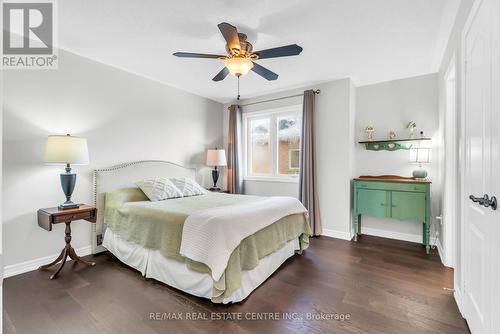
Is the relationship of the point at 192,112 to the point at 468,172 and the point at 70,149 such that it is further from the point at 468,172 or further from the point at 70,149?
the point at 468,172

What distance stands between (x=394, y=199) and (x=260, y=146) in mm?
2468

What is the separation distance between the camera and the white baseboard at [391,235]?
12.0 feet

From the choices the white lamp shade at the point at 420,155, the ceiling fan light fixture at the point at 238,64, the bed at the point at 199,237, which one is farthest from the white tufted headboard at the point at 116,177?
the white lamp shade at the point at 420,155

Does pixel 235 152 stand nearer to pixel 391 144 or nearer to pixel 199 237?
pixel 391 144

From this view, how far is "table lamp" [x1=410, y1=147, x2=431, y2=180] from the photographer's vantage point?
3418 mm

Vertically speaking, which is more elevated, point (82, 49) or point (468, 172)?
point (82, 49)

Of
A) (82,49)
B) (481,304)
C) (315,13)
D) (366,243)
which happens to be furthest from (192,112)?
(481,304)

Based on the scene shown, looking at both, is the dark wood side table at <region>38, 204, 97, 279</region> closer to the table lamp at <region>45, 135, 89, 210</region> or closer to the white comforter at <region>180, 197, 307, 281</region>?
the table lamp at <region>45, 135, 89, 210</region>

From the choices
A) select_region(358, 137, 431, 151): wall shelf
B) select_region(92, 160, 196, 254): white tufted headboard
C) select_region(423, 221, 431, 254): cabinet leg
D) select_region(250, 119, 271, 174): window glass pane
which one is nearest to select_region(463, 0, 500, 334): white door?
select_region(423, 221, 431, 254): cabinet leg

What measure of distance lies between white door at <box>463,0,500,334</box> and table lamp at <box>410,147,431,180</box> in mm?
1682

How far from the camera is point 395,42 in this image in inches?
108

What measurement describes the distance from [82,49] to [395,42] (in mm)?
3567

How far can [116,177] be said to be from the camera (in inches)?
132

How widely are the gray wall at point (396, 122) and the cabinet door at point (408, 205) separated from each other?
42 cm
